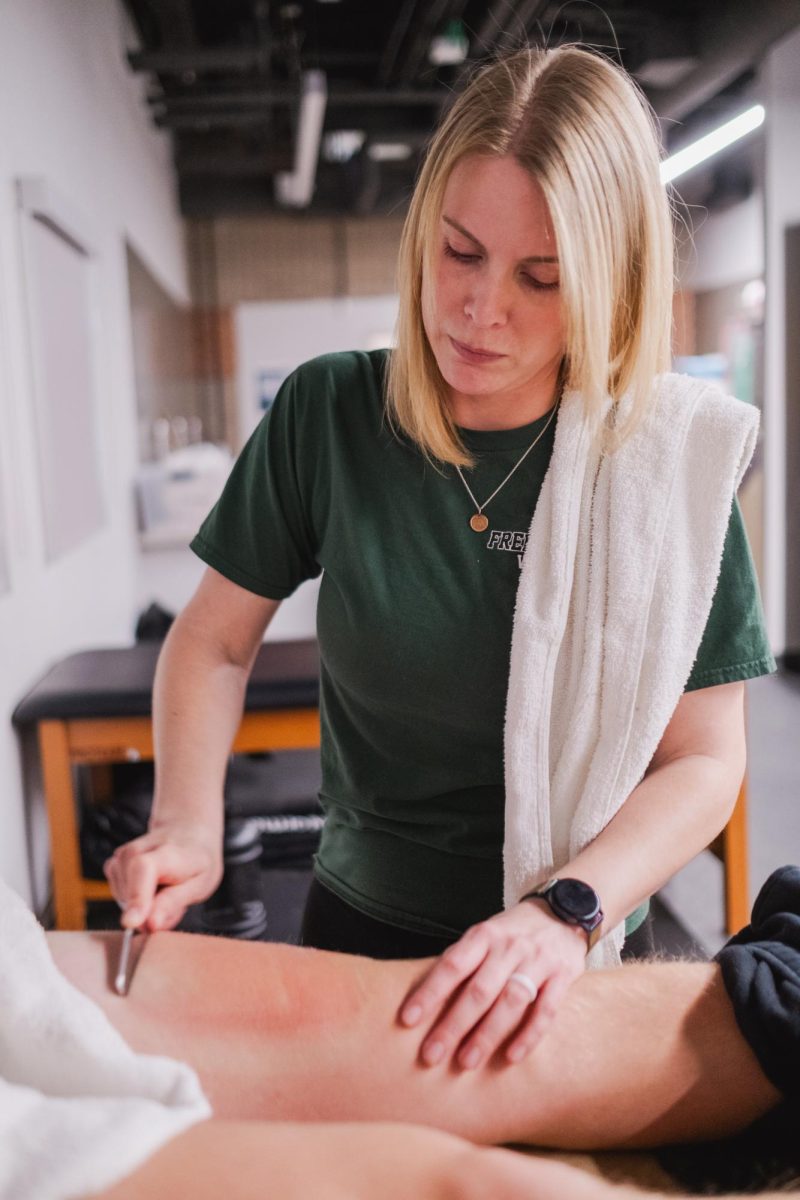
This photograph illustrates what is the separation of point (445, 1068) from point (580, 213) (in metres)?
0.72

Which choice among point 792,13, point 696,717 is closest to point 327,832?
point 696,717

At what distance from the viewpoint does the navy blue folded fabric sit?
775 millimetres

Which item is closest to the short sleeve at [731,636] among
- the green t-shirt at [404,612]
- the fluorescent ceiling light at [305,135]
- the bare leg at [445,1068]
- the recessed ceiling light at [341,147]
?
the green t-shirt at [404,612]

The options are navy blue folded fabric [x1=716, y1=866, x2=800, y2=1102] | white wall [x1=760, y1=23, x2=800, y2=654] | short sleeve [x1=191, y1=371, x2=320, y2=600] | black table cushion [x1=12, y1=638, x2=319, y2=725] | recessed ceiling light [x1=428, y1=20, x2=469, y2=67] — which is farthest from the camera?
recessed ceiling light [x1=428, y1=20, x2=469, y2=67]

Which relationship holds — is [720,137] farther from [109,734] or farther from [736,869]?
[109,734]

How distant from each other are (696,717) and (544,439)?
0.31 metres

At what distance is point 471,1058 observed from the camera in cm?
79

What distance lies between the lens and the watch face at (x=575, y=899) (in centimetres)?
84

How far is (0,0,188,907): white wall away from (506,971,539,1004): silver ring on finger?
1.69 meters

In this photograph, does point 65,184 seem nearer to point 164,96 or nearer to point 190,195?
point 164,96

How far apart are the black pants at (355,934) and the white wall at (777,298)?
460cm

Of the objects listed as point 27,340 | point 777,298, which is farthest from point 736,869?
point 777,298

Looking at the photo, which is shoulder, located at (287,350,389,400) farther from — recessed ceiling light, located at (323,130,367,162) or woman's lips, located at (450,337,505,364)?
recessed ceiling light, located at (323,130,367,162)

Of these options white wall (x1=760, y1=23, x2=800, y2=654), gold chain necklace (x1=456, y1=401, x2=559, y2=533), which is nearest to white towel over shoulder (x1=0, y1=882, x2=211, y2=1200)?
gold chain necklace (x1=456, y1=401, x2=559, y2=533)
